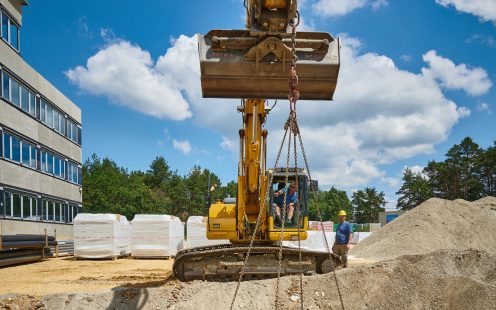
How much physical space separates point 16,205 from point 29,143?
3876 millimetres

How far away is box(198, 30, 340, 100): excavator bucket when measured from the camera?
731 cm

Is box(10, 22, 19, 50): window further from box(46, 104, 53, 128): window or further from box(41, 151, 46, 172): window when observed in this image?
box(41, 151, 46, 172): window

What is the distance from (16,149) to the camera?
25172 mm

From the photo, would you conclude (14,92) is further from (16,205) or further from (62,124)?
(62,124)

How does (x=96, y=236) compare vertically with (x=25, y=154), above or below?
below

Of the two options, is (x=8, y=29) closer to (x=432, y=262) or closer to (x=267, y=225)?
(x=267, y=225)

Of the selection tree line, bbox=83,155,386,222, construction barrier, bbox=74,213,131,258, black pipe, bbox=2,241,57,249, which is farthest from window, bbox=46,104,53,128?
tree line, bbox=83,155,386,222

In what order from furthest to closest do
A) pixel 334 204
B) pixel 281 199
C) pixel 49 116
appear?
pixel 334 204, pixel 49 116, pixel 281 199

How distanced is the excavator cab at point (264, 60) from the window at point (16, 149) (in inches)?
804

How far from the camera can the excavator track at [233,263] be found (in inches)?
427

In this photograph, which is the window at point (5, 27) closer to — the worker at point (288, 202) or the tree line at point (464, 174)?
the worker at point (288, 202)

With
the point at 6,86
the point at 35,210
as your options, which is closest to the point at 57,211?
the point at 35,210

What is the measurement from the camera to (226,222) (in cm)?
1233

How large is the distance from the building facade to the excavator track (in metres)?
14.5
